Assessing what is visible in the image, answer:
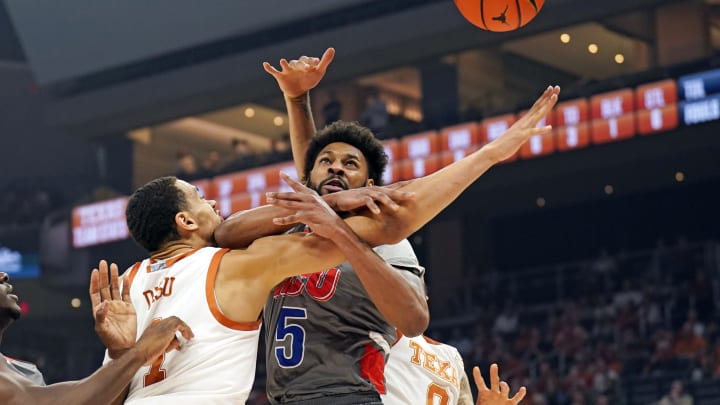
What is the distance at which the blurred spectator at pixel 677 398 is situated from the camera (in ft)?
45.1

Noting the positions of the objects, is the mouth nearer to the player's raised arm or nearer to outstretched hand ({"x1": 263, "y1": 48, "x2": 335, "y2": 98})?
the player's raised arm

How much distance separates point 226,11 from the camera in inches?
913

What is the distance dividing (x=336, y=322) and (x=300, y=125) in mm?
1341

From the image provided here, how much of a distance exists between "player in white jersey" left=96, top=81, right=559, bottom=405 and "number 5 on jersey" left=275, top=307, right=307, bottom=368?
33cm

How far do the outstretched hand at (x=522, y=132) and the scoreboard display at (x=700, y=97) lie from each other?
14.0m

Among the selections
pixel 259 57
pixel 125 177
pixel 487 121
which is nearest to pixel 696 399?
pixel 487 121

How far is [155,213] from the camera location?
4.02m

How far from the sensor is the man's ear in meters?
4.03

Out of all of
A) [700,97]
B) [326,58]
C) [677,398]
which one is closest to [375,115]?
[700,97]

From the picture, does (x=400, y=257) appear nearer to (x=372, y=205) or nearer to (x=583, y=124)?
(x=372, y=205)

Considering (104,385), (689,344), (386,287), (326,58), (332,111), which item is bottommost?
(689,344)

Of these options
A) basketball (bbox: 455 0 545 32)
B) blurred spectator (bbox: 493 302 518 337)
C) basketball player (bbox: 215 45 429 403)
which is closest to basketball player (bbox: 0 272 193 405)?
basketball player (bbox: 215 45 429 403)

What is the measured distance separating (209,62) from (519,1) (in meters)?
18.2

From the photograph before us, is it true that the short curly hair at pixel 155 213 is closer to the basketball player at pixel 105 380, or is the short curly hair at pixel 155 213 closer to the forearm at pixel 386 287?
the basketball player at pixel 105 380
